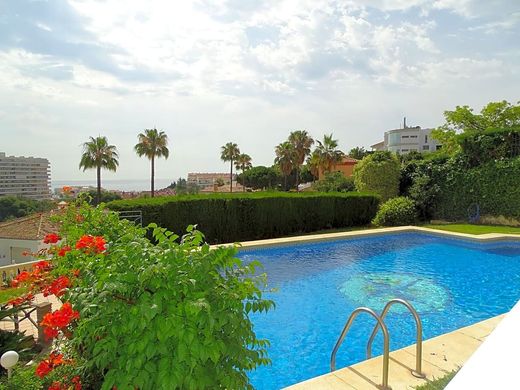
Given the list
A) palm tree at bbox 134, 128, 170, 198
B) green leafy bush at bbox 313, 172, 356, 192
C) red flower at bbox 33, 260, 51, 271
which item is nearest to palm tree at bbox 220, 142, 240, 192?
palm tree at bbox 134, 128, 170, 198

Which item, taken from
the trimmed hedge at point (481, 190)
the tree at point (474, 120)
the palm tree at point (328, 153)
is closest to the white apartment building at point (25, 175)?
the palm tree at point (328, 153)

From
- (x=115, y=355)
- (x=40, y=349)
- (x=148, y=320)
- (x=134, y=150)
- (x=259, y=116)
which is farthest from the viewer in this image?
(x=134, y=150)

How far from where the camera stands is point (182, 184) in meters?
69.3

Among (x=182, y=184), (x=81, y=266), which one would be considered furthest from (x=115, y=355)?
(x=182, y=184)

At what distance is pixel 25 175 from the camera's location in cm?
8038

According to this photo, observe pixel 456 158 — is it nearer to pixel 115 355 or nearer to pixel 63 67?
pixel 63 67

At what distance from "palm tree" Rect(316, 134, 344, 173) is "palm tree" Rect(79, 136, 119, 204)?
22.7 m

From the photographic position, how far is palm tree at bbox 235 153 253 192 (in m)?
60.7

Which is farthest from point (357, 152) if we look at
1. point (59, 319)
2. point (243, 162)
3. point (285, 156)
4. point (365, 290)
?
point (59, 319)

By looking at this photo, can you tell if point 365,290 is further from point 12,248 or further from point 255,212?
point 12,248

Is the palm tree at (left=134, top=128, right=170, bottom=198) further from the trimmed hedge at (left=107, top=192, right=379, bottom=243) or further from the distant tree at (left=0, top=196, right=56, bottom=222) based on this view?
the trimmed hedge at (left=107, top=192, right=379, bottom=243)

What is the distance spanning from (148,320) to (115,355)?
46cm

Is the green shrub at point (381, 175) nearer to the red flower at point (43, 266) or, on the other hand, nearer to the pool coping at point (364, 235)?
the pool coping at point (364, 235)

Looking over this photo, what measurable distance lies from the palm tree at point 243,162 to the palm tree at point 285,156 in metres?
16.7
